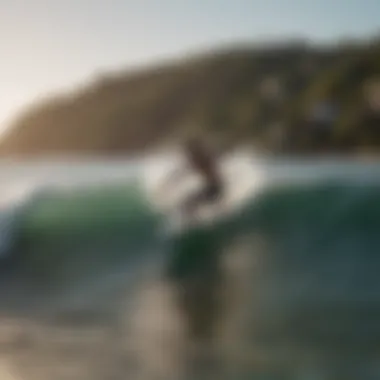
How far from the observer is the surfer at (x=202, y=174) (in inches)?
39.9

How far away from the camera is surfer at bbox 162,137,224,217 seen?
3.32 ft

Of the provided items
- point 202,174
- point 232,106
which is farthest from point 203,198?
point 232,106

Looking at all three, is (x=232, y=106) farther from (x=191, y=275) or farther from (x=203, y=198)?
(x=191, y=275)

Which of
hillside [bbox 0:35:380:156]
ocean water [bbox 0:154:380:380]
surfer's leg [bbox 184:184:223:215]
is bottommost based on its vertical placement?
ocean water [bbox 0:154:380:380]

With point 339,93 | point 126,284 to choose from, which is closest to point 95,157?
point 126,284

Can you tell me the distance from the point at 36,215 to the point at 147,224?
0.18 m

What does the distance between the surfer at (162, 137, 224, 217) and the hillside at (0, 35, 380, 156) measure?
0.03 metres

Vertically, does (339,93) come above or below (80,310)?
above

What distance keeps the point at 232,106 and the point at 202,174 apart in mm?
116

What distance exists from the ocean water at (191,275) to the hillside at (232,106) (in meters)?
0.04

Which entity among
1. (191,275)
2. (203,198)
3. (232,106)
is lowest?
(191,275)

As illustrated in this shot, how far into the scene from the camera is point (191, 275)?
100cm

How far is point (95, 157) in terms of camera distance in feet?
3.47

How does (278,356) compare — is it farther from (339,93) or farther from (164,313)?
(339,93)
